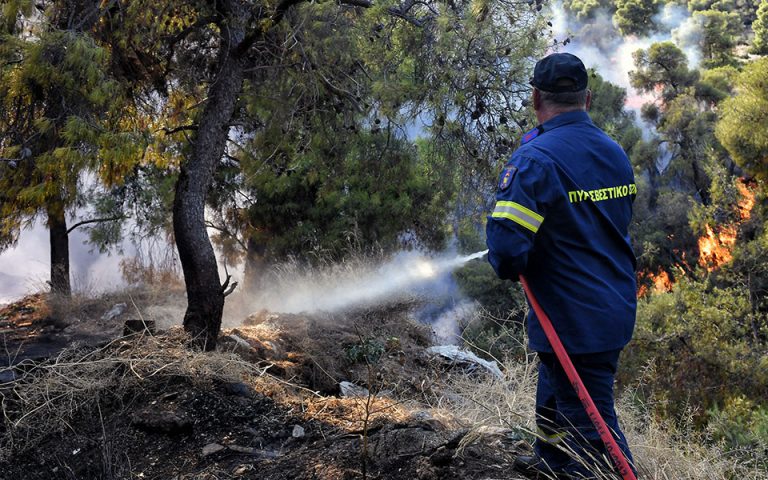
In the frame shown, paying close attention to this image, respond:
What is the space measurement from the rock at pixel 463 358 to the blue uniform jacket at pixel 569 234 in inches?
259

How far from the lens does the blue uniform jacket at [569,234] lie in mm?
2979

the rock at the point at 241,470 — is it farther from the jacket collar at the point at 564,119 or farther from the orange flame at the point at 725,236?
the orange flame at the point at 725,236

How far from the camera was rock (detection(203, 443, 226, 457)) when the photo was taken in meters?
4.47

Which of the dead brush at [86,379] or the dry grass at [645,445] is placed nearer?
the dry grass at [645,445]

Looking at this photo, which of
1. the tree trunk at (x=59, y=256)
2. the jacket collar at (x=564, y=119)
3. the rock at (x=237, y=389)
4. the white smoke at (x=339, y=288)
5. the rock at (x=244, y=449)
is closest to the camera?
the jacket collar at (x=564, y=119)

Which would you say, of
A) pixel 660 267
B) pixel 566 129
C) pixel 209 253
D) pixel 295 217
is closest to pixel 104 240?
pixel 295 217

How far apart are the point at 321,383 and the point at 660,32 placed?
5196cm

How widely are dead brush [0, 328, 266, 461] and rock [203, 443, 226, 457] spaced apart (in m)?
0.91

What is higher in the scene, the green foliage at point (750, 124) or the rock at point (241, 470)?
the green foliage at point (750, 124)

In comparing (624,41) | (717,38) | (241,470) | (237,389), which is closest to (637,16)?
(624,41)

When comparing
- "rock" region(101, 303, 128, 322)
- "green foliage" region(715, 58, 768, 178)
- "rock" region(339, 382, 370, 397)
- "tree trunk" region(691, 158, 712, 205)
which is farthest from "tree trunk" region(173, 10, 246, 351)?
"tree trunk" region(691, 158, 712, 205)

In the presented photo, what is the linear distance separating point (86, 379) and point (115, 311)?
30.1 feet

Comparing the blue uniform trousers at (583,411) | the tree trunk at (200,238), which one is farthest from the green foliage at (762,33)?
the blue uniform trousers at (583,411)

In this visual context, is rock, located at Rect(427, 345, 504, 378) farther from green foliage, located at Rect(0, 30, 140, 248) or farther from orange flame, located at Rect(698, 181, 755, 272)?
orange flame, located at Rect(698, 181, 755, 272)
